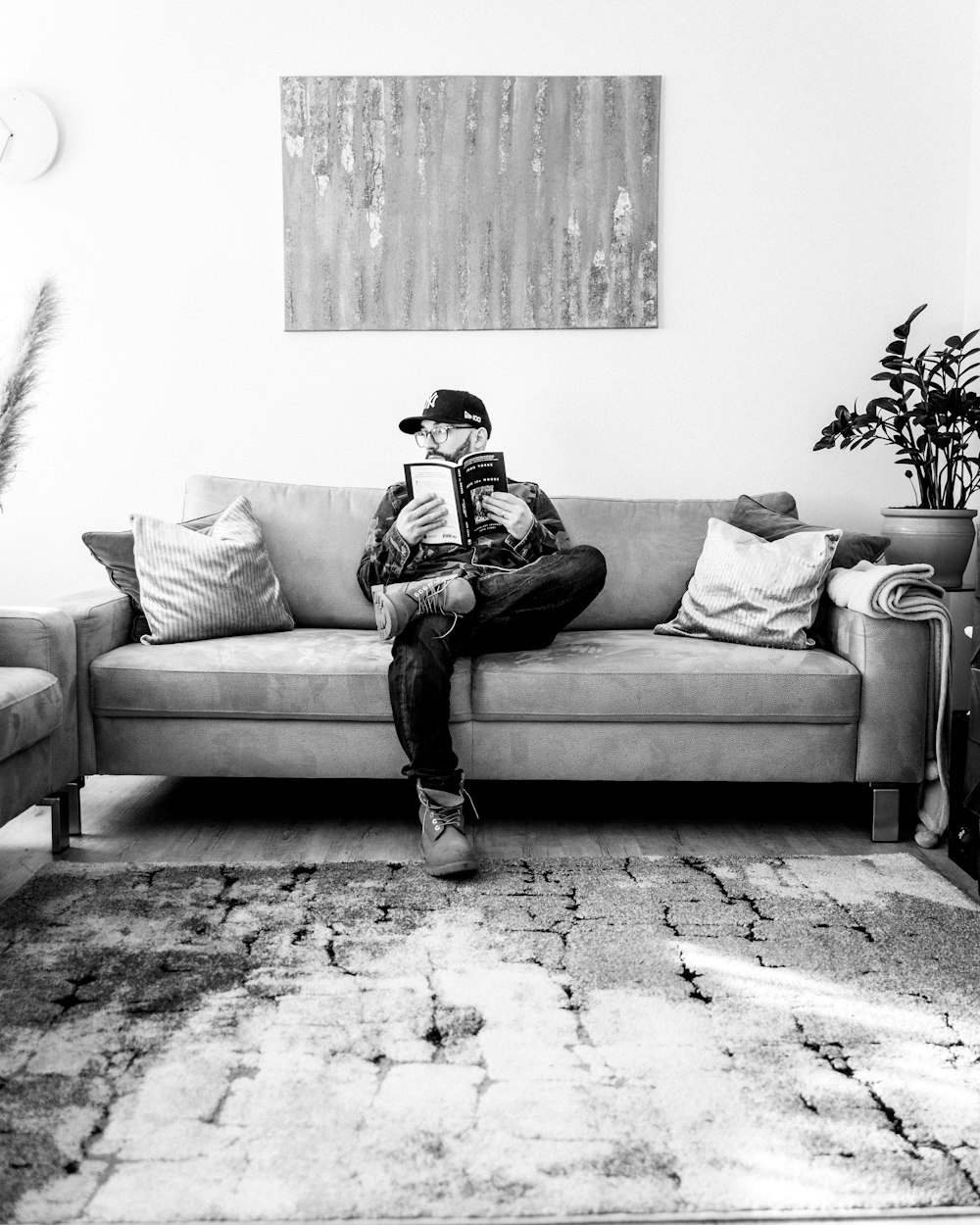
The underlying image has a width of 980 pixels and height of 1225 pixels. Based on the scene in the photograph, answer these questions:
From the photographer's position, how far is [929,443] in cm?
326

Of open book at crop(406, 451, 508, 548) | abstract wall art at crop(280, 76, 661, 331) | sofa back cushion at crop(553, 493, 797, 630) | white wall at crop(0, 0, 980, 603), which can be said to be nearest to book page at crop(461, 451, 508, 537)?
open book at crop(406, 451, 508, 548)

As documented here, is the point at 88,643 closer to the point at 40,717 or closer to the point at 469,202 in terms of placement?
the point at 40,717

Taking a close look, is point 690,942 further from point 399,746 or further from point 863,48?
point 863,48

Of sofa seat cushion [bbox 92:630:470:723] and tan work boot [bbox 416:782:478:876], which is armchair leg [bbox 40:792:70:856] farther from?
tan work boot [bbox 416:782:478:876]

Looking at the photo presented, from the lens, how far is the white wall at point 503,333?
3.42 meters

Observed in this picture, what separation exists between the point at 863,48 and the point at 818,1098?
3.10 meters

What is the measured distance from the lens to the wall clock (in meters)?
3.42

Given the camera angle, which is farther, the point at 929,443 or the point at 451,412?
the point at 929,443

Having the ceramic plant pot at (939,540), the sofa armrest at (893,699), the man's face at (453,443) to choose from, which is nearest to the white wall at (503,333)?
the ceramic plant pot at (939,540)

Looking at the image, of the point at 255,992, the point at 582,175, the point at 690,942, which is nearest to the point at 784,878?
the point at 690,942

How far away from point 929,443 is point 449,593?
159 cm

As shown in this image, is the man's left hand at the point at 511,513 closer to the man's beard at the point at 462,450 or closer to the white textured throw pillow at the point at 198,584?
the man's beard at the point at 462,450

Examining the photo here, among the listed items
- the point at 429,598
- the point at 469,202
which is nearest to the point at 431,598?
the point at 429,598

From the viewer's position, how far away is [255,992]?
1765mm
